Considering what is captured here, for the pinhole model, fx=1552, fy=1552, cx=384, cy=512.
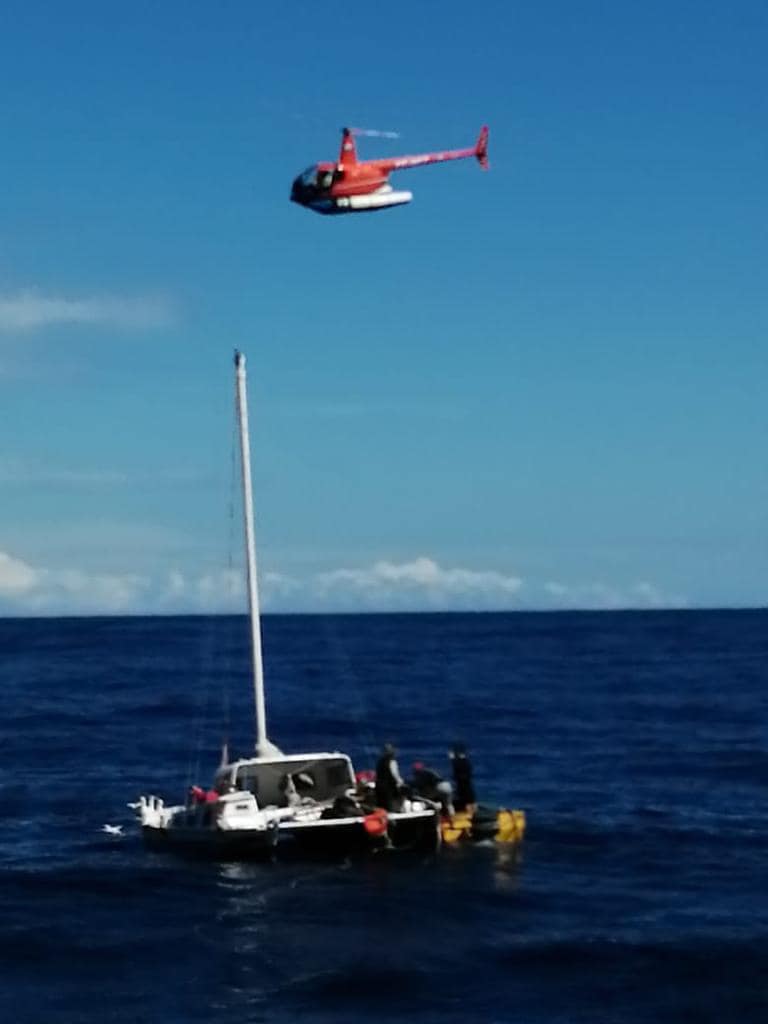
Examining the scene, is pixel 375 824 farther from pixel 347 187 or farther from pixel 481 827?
pixel 347 187

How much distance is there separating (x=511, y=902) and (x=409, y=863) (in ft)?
16.1

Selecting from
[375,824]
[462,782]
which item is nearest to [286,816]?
[375,824]

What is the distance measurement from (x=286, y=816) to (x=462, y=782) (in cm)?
513

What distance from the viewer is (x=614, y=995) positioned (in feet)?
93.8

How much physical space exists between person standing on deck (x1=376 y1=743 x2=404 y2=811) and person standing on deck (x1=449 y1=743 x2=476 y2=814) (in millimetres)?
2045

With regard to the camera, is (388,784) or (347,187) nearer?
(388,784)

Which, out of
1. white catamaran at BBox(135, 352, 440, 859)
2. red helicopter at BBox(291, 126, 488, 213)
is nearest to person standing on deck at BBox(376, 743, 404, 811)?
white catamaran at BBox(135, 352, 440, 859)

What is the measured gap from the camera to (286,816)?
41.1 m

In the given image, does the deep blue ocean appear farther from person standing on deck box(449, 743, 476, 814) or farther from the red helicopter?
the red helicopter

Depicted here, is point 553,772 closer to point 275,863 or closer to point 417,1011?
point 275,863

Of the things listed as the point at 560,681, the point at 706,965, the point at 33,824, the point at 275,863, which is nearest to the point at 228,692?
the point at 560,681

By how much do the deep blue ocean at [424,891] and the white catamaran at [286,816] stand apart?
2.28 ft

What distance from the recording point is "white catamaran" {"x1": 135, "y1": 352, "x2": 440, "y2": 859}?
4053cm

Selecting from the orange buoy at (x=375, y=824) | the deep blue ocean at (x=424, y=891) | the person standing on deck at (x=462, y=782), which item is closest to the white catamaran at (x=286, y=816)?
the orange buoy at (x=375, y=824)
